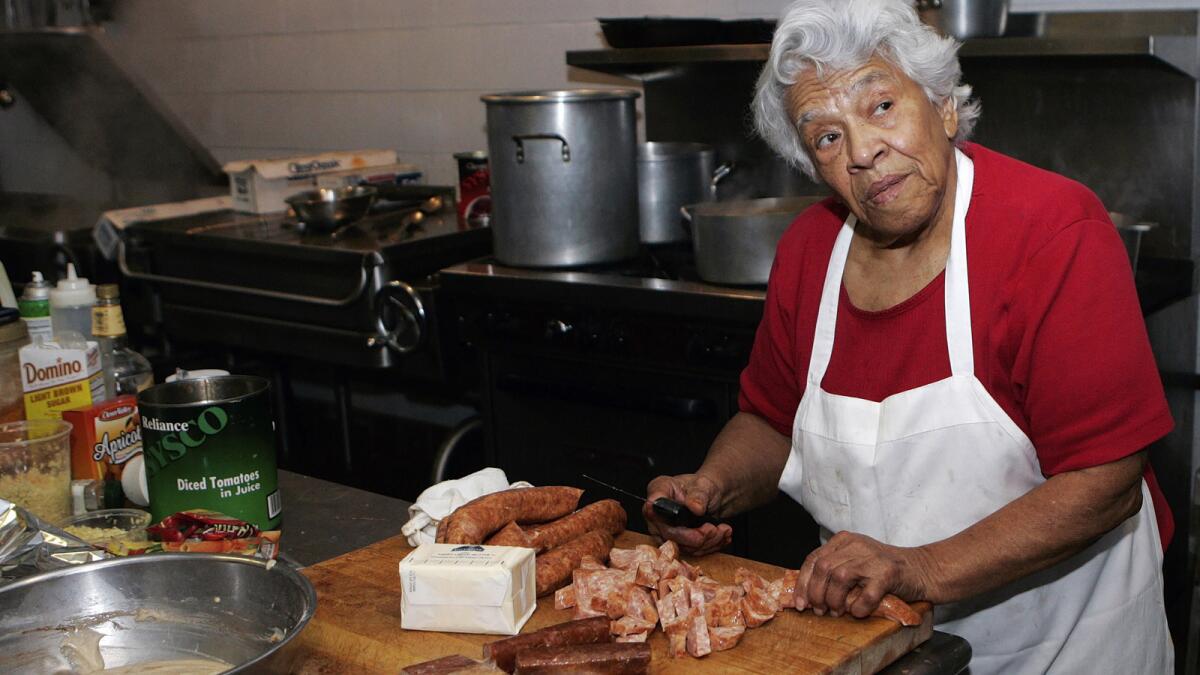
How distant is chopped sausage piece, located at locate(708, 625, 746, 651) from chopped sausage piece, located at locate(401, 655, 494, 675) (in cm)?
27

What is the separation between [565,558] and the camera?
1.62 metres

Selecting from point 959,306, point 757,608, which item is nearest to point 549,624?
point 757,608

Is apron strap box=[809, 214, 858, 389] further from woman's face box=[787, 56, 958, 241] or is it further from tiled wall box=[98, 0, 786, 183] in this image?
tiled wall box=[98, 0, 786, 183]

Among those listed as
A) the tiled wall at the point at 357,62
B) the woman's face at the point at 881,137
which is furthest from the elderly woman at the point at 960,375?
the tiled wall at the point at 357,62

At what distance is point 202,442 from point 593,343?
1.47 meters

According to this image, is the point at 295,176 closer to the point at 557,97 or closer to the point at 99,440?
the point at 557,97

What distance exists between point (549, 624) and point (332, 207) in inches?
96.0

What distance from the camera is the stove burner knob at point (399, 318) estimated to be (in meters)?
3.29

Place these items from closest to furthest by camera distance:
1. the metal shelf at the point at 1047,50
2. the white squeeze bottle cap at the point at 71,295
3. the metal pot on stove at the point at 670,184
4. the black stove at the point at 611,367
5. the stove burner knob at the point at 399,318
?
the white squeeze bottle cap at the point at 71,295 → the metal shelf at the point at 1047,50 → the black stove at the point at 611,367 → the stove burner knob at the point at 399,318 → the metal pot on stove at the point at 670,184

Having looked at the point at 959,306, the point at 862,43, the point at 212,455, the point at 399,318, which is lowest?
the point at 399,318

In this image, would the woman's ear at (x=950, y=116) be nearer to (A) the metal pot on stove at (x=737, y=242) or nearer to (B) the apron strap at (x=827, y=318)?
(B) the apron strap at (x=827, y=318)

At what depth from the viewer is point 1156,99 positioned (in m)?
2.88

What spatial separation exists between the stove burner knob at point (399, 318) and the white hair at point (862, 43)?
163cm

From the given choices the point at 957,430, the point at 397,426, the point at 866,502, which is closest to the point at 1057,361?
the point at 957,430
